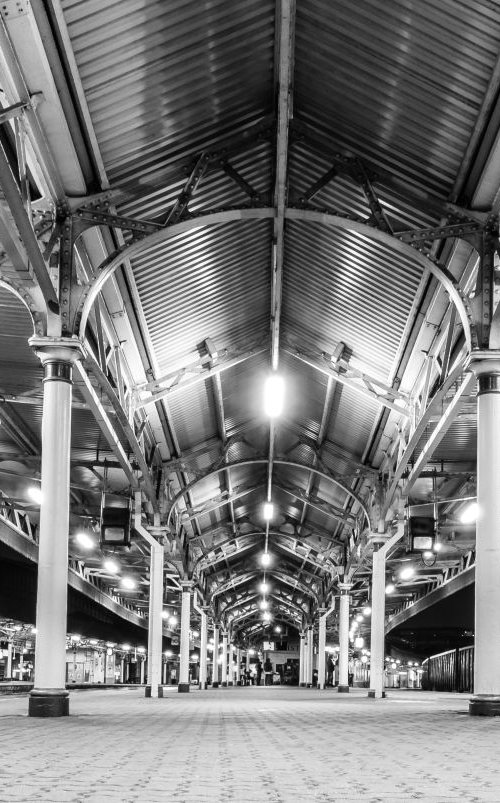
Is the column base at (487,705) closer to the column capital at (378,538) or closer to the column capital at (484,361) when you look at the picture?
the column capital at (484,361)

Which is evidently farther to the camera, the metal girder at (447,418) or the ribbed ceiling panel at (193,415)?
the ribbed ceiling panel at (193,415)

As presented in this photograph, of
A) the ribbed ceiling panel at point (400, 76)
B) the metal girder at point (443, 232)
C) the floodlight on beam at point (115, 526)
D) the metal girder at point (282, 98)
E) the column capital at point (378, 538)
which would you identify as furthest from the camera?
the column capital at point (378, 538)

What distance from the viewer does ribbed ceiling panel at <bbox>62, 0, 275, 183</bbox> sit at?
12.4 meters

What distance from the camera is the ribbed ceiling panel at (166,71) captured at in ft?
40.7

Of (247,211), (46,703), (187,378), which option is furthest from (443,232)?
(187,378)

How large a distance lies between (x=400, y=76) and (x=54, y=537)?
326 inches

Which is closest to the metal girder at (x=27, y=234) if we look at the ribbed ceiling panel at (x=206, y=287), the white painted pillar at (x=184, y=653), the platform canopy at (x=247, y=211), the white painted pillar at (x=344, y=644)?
the platform canopy at (x=247, y=211)

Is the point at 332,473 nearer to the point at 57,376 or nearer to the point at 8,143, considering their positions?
the point at 57,376

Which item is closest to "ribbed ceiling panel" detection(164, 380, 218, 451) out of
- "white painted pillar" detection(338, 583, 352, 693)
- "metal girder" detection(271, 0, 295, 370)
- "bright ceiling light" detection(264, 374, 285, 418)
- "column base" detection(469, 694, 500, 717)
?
"bright ceiling light" detection(264, 374, 285, 418)

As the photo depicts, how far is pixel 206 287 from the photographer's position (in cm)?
2006

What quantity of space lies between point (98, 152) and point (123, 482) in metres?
19.2

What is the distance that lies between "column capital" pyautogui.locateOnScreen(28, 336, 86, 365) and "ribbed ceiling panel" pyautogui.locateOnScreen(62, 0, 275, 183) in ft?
9.19

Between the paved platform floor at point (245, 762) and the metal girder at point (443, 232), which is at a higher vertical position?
the metal girder at point (443, 232)

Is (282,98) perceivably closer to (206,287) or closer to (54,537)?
(206,287)
